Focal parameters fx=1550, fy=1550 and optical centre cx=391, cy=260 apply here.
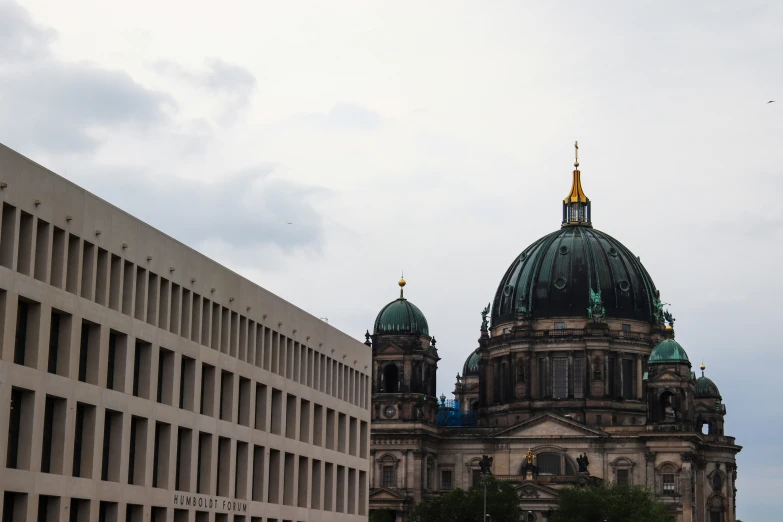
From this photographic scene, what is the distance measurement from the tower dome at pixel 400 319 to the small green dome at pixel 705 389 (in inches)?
1377

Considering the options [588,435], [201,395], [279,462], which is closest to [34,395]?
[201,395]

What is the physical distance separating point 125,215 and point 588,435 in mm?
107562

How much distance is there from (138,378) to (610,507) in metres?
81.4

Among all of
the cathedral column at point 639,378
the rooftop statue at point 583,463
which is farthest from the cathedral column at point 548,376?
the rooftop statue at point 583,463

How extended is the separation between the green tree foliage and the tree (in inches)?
174

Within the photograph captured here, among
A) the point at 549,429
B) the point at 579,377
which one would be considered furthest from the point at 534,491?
the point at 579,377

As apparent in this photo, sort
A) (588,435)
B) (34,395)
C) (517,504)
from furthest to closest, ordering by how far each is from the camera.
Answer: (588,435) → (517,504) → (34,395)

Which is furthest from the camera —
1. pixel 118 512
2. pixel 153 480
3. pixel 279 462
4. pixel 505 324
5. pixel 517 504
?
pixel 505 324

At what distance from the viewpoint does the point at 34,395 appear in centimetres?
5050

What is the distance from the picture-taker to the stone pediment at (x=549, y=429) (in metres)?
158

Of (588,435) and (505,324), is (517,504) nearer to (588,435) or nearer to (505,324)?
(588,435)

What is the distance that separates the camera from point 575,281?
167 meters

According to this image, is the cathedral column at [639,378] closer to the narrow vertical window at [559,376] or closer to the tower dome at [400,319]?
the narrow vertical window at [559,376]

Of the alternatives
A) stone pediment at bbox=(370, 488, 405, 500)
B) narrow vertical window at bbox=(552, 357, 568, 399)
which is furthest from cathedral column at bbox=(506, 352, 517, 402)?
stone pediment at bbox=(370, 488, 405, 500)
